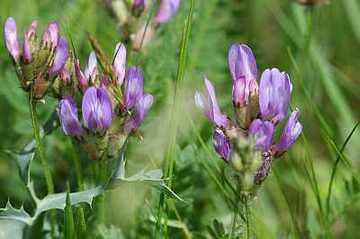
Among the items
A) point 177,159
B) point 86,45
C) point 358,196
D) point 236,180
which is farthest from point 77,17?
point 236,180

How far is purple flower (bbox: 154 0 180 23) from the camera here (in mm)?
1710

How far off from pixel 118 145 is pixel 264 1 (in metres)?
1.54

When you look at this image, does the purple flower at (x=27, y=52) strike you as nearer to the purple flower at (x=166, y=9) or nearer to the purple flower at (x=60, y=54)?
the purple flower at (x=60, y=54)

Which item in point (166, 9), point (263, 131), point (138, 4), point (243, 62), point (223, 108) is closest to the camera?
point (263, 131)

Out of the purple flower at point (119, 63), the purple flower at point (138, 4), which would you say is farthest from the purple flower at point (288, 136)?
→ the purple flower at point (138, 4)

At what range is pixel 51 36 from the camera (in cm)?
127

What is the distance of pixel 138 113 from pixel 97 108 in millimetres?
72

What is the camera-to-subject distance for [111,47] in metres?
2.12

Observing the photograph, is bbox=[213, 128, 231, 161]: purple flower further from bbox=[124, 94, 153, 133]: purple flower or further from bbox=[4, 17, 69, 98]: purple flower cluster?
bbox=[4, 17, 69, 98]: purple flower cluster

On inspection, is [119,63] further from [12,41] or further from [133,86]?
[12,41]

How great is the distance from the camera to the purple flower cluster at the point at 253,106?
1.18m

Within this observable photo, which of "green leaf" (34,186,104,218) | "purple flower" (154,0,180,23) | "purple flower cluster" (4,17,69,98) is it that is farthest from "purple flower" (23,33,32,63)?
"purple flower" (154,0,180,23)

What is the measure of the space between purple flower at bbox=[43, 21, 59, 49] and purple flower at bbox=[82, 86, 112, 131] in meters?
0.11

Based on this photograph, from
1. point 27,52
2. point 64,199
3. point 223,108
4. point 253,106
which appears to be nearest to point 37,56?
point 27,52
